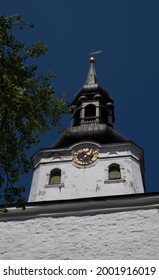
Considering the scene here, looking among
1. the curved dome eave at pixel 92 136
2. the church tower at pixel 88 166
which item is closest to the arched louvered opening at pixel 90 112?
the church tower at pixel 88 166

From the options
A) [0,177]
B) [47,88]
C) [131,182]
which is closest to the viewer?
[0,177]

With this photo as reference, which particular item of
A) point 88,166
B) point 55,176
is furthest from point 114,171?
point 55,176

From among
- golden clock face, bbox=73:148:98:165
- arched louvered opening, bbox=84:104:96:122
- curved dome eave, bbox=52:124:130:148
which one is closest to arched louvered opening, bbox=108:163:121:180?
golden clock face, bbox=73:148:98:165

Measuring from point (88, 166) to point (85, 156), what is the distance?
674 mm

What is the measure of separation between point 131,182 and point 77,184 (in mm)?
2232

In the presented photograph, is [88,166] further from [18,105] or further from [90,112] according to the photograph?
[18,105]

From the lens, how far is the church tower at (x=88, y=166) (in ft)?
60.7

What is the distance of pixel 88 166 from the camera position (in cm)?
1972

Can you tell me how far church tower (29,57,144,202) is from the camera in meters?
18.5

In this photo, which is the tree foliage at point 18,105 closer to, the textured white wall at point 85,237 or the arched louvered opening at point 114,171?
the textured white wall at point 85,237
